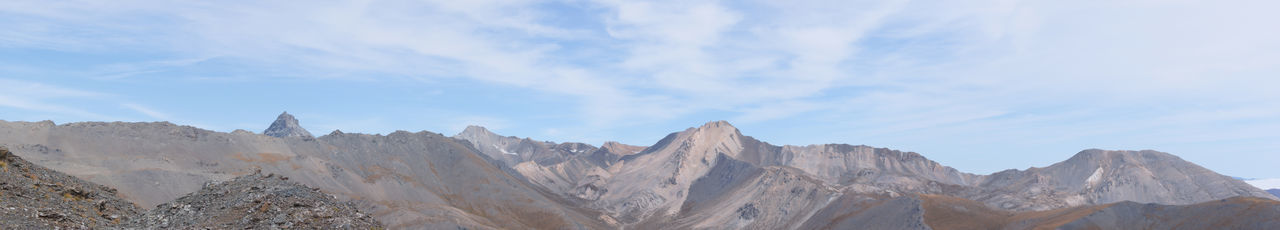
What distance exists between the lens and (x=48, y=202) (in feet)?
119

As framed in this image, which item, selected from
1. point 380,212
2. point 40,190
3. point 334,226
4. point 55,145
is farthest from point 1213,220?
point 55,145

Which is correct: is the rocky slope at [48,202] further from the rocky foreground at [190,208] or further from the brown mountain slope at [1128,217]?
the brown mountain slope at [1128,217]

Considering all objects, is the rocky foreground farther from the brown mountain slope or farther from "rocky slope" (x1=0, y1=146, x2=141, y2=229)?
the brown mountain slope

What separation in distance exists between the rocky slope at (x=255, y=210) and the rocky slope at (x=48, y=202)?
268 centimetres

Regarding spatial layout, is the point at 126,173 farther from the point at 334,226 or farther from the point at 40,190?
the point at 334,226

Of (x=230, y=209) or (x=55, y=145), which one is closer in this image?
(x=230, y=209)

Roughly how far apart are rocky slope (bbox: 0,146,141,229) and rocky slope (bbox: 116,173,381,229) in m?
2.68

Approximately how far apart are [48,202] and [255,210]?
11161mm

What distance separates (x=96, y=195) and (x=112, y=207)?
60.0 inches

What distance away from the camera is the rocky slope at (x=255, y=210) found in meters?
33.4

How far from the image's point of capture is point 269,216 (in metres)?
33.4

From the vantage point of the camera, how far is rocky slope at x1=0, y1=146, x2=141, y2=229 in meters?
33.9

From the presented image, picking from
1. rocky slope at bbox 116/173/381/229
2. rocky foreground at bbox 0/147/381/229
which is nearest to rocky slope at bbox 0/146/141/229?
rocky foreground at bbox 0/147/381/229

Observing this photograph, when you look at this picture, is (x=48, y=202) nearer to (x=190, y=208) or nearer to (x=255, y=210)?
(x=190, y=208)
